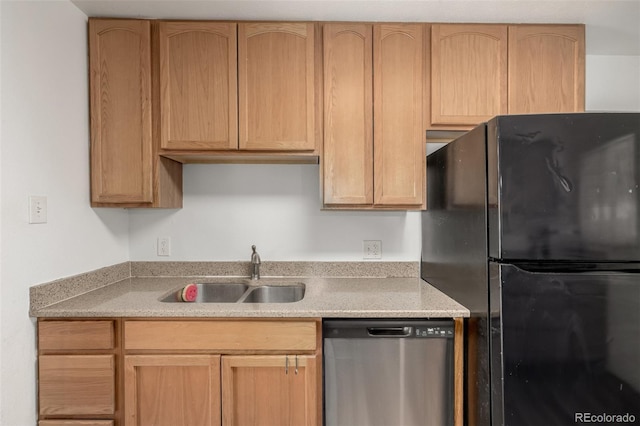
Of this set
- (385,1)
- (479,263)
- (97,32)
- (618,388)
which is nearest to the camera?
(618,388)

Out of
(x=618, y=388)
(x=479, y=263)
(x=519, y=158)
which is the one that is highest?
(x=519, y=158)

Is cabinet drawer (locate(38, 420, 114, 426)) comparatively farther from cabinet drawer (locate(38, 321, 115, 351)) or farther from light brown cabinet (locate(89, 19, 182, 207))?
light brown cabinet (locate(89, 19, 182, 207))

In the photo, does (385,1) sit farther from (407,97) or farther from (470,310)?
(470,310)

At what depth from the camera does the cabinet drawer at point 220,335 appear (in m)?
1.48

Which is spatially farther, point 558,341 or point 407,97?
point 407,97

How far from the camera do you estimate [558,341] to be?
123cm

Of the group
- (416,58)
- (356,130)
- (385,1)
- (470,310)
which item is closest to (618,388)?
(470,310)

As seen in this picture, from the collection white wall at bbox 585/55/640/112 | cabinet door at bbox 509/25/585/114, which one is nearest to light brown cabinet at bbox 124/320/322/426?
cabinet door at bbox 509/25/585/114

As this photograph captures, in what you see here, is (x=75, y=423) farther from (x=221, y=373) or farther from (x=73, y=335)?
(x=221, y=373)

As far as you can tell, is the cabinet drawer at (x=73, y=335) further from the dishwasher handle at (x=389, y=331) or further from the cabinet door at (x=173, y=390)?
the dishwasher handle at (x=389, y=331)

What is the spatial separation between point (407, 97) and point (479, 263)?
3.04 ft

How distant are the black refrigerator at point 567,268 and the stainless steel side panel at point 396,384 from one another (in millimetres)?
249

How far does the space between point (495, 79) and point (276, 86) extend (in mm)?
1131

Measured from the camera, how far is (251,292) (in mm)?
1968
